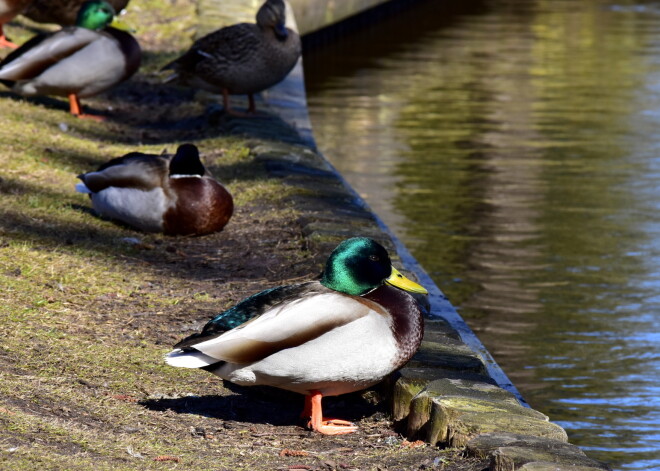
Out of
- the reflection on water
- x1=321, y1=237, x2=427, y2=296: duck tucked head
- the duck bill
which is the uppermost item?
x1=321, y1=237, x2=427, y2=296: duck tucked head

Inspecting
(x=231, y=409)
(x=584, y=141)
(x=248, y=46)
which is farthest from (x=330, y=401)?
(x=584, y=141)

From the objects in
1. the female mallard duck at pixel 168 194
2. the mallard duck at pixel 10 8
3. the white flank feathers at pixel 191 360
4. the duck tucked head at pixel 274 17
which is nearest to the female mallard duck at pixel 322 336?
the white flank feathers at pixel 191 360

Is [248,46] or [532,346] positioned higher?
[248,46]

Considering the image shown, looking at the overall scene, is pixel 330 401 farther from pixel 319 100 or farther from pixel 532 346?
pixel 319 100

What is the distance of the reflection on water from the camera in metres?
6.58

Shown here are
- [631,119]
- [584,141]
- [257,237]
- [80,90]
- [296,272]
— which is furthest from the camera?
[631,119]

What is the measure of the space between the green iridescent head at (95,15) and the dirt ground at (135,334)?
1.13 meters

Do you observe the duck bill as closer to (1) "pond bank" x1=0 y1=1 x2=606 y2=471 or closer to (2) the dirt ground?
(1) "pond bank" x1=0 y1=1 x2=606 y2=471

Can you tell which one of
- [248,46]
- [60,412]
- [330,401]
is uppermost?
[248,46]

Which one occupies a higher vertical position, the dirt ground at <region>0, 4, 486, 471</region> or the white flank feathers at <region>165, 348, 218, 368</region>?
the white flank feathers at <region>165, 348, 218, 368</region>

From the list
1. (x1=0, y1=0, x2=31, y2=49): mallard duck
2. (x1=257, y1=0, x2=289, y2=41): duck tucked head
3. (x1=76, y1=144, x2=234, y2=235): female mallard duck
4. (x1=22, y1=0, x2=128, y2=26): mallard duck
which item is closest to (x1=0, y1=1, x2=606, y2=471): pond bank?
(x1=76, y1=144, x2=234, y2=235): female mallard duck

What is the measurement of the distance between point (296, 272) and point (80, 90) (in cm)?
418

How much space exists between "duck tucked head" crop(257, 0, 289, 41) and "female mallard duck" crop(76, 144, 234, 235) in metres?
2.88

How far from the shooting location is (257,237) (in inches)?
269
